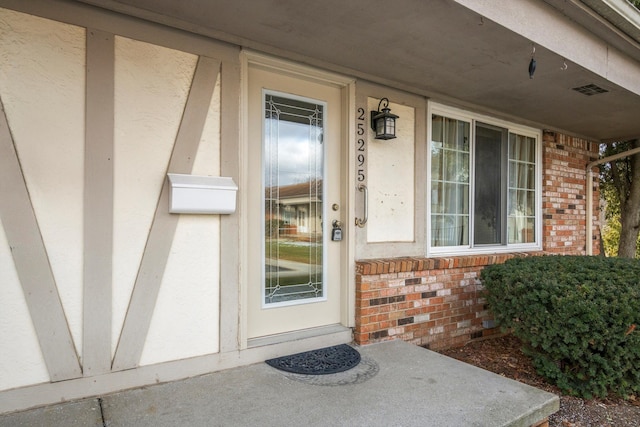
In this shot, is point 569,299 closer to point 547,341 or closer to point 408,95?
point 547,341

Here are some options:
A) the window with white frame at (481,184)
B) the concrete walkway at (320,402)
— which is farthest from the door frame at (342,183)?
the window with white frame at (481,184)

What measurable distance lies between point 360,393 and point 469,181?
280 centimetres

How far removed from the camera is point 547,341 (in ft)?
9.46

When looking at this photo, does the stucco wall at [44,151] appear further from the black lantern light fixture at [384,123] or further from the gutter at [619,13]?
the gutter at [619,13]

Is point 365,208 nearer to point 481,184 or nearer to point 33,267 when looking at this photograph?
point 481,184

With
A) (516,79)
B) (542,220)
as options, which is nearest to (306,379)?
(516,79)

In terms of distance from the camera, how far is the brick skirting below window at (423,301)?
10.9 feet

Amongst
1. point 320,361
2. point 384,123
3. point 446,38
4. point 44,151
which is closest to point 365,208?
point 384,123

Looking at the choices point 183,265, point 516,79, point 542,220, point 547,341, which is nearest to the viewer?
point 183,265

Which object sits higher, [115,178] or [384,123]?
[384,123]

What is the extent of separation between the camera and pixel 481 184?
451 centimetres

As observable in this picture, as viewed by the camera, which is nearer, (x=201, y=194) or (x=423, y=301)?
(x=201, y=194)

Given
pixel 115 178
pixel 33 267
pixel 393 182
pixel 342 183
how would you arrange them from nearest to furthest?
1. pixel 33 267
2. pixel 115 178
3. pixel 342 183
4. pixel 393 182

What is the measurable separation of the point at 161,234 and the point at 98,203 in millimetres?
396
